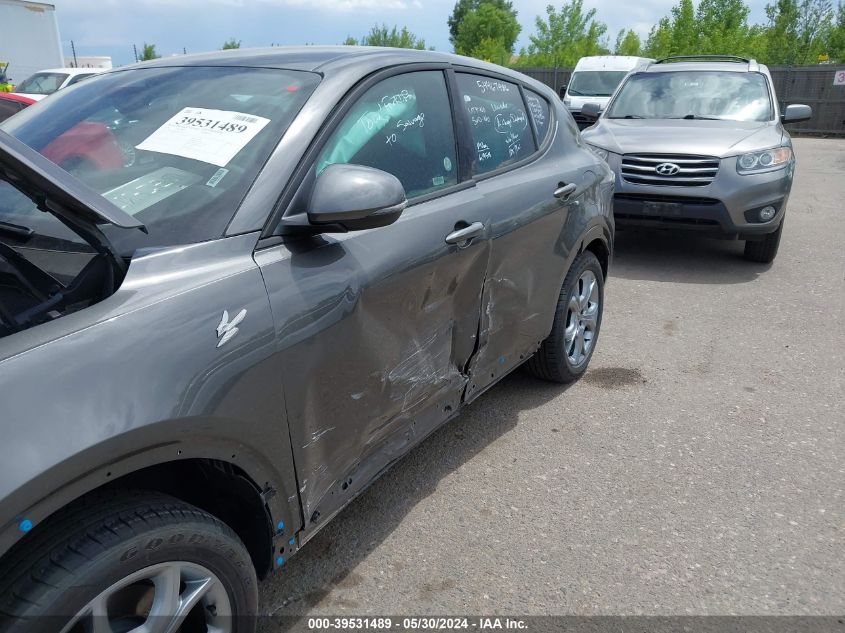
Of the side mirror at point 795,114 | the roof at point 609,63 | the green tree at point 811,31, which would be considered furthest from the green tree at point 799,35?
the side mirror at point 795,114

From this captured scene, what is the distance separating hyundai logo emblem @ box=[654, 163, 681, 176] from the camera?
6.46m

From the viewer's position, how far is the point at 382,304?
2320 mm

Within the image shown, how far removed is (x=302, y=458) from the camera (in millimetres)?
2070

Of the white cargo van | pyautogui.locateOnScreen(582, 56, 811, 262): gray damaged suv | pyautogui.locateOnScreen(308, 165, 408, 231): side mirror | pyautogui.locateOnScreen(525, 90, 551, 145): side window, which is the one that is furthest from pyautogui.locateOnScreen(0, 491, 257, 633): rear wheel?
the white cargo van

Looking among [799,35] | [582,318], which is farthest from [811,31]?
[582,318]

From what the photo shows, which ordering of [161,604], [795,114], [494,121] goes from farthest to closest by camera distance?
[795,114] < [494,121] < [161,604]

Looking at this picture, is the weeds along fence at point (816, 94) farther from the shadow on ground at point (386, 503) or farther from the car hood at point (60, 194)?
the car hood at point (60, 194)

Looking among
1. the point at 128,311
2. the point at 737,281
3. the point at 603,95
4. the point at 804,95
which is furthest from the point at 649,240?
the point at 804,95

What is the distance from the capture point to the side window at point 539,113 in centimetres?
362

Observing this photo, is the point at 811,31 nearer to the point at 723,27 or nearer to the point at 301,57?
the point at 723,27

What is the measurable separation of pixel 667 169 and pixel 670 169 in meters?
0.03

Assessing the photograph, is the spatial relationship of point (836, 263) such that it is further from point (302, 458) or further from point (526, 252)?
point (302, 458)

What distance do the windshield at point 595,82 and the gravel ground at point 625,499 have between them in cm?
1212

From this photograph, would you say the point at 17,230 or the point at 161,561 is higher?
the point at 17,230
